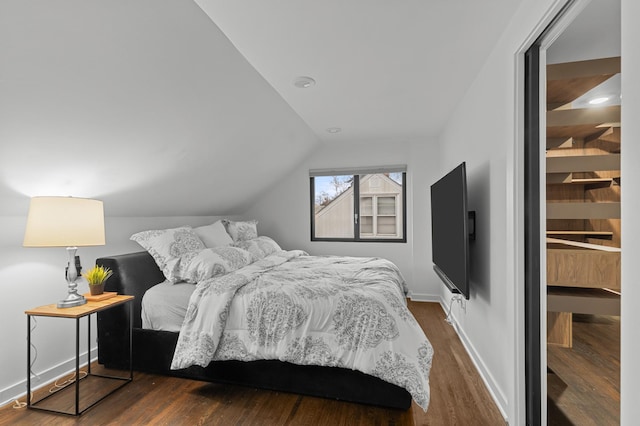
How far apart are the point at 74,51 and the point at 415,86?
2.32 meters

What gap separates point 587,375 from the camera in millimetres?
1403

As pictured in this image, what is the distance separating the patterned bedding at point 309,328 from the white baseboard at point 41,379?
3.30 ft

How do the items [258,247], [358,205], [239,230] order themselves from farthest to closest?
[358,205]
[239,230]
[258,247]

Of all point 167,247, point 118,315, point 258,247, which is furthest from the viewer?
point 258,247

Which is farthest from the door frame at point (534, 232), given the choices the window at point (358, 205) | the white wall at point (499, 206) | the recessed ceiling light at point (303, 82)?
the window at point (358, 205)

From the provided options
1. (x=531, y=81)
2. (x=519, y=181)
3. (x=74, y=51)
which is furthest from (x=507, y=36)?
(x=74, y=51)

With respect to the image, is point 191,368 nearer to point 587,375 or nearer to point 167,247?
point 167,247

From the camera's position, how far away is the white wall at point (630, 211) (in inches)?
35.2

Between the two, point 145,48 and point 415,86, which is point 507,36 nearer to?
point 415,86

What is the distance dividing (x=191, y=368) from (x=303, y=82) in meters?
2.38

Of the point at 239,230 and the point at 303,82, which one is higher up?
the point at 303,82

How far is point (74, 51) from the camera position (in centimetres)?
148

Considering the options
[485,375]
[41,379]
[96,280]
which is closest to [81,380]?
[41,379]

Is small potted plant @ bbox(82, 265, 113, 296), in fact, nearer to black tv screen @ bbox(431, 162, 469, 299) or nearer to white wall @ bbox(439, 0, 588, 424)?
black tv screen @ bbox(431, 162, 469, 299)
